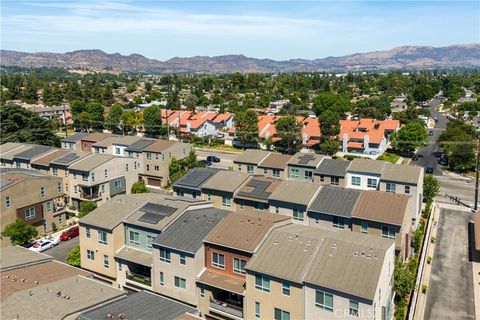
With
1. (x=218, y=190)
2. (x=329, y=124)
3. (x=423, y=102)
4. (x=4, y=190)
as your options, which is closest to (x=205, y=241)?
(x=218, y=190)

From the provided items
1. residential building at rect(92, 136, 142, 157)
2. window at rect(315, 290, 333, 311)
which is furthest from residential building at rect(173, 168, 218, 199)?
window at rect(315, 290, 333, 311)

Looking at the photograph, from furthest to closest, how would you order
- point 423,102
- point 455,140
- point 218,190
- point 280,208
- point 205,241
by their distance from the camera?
point 423,102, point 455,140, point 218,190, point 280,208, point 205,241

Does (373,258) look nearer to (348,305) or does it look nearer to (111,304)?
(348,305)

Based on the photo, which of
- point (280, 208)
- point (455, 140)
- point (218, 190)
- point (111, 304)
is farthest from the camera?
point (455, 140)

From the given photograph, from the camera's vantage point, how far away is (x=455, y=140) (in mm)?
73750

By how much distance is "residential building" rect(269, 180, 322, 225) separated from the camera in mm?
40188

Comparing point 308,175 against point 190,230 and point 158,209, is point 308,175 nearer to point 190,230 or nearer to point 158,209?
point 158,209

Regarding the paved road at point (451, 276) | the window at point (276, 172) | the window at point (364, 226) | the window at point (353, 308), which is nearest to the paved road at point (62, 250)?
the window at point (276, 172)

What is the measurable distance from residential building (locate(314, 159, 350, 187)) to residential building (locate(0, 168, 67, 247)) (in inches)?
1220

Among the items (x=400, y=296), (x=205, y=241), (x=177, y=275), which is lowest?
(x=400, y=296)

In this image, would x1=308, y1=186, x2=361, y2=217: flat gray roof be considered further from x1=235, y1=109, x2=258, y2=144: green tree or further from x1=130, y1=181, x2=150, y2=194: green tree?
x1=235, y1=109, x2=258, y2=144: green tree

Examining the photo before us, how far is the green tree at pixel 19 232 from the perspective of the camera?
41.7 meters

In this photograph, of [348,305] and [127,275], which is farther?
[127,275]

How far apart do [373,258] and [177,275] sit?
44.2 feet
